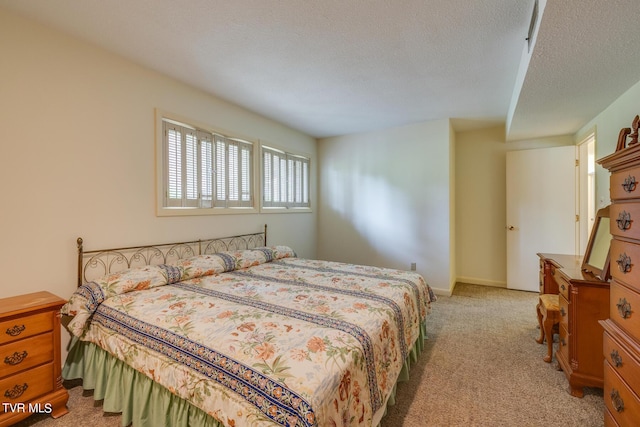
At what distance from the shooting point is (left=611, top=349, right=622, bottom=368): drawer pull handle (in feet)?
4.01

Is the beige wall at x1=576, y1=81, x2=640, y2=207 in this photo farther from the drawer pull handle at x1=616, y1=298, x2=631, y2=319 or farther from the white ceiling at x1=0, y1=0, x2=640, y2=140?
the drawer pull handle at x1=616, y1=298, x2=631, y2=319

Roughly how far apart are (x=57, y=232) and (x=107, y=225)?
0.31 m

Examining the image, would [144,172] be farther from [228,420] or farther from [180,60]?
[228,420]

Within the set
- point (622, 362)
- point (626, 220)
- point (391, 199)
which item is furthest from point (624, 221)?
point (391, 199)

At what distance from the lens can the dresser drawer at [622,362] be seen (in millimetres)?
1107

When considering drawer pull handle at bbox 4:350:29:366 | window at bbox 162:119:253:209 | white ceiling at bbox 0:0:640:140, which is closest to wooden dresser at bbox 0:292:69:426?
drawer pull handle at bbox 4:350:29:366

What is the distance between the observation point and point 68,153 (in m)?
2.05

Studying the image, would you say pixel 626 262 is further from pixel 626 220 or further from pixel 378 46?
pixel 378 46

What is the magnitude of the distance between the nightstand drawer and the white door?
5.08 meters

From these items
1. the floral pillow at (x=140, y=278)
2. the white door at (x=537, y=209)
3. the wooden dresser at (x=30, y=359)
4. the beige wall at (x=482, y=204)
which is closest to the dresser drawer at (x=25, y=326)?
the wooden dresser at (x=30, y=359)

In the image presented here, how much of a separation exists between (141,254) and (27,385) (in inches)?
43.3

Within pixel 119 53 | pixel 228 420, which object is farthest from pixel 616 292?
pixel 119 53

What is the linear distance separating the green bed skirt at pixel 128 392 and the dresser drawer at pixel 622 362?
3.46 feet

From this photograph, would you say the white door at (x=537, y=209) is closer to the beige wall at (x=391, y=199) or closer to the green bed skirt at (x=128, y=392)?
the beige wall at (x=391, y=199)
